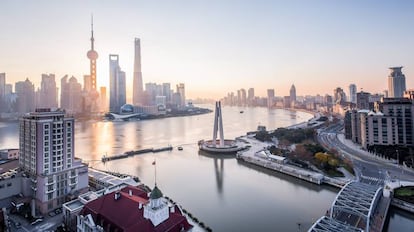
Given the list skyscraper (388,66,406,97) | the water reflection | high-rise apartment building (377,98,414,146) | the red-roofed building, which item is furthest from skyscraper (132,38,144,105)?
the red-roofed building

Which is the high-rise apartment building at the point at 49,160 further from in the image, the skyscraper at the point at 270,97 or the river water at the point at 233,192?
the skyscraper at the point at 270,97

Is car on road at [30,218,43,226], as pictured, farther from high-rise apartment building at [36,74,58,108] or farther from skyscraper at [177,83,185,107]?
skyscraper at [177,83,185,107]

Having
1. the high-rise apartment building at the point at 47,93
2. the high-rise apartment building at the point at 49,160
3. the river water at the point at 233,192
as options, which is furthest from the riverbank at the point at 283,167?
the high-rise apartment building at the point at 47,93

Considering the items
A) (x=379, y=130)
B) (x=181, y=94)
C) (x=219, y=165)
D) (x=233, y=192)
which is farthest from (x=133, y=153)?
(x=181, y=94)

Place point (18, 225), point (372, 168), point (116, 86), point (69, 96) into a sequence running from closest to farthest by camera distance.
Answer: point (18, 225)
point (372, 168)
point (69, 96)
point (116, 86)

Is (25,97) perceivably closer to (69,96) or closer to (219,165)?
(69,96)

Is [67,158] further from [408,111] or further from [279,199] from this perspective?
[408,111]
